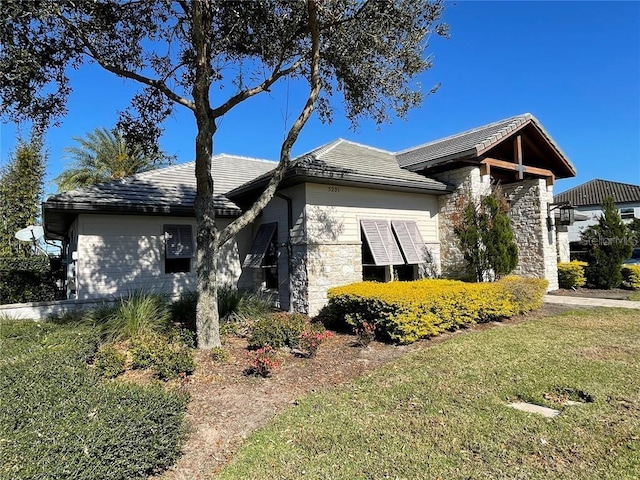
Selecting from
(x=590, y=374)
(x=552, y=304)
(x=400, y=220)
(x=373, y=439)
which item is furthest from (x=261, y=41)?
(x=552, y=304)

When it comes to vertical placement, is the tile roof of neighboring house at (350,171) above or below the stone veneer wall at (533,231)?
above

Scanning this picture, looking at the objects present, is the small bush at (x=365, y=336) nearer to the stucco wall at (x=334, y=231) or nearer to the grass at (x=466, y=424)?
the grass at (x=466, y=424)

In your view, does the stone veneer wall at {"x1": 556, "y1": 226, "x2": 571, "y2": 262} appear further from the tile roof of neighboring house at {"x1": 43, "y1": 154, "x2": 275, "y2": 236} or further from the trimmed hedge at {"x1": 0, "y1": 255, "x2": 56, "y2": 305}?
the trimmed hedge at {"x1": 0, "y1": 255, "x2": 56, "y2": 305}

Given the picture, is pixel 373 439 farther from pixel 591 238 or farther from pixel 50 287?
pixel 591 238

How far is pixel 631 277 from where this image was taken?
14.6 metres

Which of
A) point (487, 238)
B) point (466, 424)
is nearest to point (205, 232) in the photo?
point (466, 424)

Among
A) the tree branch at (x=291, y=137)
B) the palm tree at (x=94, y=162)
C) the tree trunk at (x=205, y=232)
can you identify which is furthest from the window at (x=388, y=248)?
the palm tree at (x=94, y=162)

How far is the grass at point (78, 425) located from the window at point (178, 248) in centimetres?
622

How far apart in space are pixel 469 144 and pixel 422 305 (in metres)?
6.93

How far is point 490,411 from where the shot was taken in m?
4.27

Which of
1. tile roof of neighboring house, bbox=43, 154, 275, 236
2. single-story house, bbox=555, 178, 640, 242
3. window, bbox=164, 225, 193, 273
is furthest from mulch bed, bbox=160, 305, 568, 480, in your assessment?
single-story house, bbox=555, 178, 640, 242

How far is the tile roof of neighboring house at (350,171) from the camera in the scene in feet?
31.6

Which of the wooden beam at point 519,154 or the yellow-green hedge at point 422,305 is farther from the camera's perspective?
the wooden beam at point 519,154

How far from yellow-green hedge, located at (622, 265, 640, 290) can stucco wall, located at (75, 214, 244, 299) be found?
53.2ft
